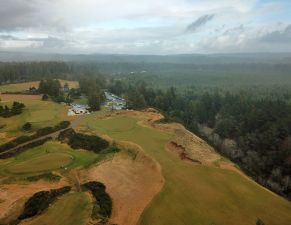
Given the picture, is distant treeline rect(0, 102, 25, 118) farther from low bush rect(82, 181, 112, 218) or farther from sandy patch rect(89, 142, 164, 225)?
low bush rect(82, 181, 112, 218)

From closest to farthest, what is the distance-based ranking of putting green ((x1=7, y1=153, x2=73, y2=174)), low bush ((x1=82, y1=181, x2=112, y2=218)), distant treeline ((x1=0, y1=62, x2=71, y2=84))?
1. low bush ((x1=82, y1=181, x2=112, y2=218))
2. putting green ((x1=7, y1=153, x2=73, y2=174))
3. distant treeline ((x1=0, y1=62, x2=71, y2=84))

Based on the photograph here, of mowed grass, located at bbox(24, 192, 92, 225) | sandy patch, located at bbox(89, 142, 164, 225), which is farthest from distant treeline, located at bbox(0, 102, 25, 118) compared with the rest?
mowed grass, located at bbox(24, 192, 92, 225)

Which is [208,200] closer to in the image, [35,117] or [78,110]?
[35,117]

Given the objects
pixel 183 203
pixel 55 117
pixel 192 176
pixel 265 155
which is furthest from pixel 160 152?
pixel 55 117

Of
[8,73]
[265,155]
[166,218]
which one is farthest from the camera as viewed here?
[8,73]

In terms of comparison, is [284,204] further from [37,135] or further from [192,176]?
[37,135]

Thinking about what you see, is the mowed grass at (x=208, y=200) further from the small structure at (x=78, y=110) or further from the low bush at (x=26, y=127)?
the small structure at (x=78, y=110)

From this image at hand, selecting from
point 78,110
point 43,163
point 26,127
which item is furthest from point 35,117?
point 43,163
